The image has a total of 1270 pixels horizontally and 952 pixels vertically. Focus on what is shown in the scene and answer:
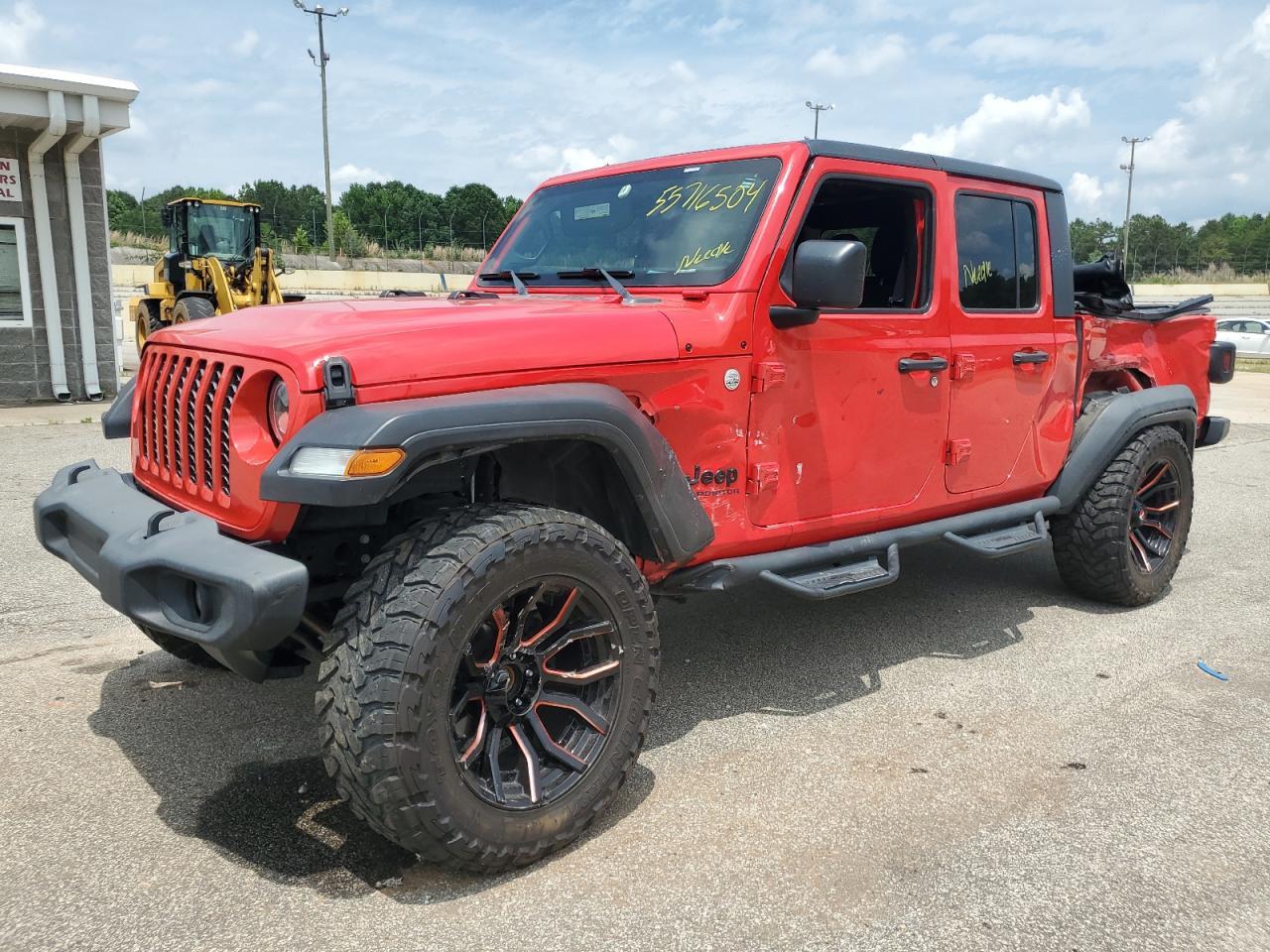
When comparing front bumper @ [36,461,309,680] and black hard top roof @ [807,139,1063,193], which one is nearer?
front bumper @ [36,461,309,680]

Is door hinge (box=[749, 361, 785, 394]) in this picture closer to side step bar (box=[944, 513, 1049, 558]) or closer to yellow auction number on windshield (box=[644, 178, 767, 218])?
yellow auction number on windshield (box=[644, 178, 767, 218])

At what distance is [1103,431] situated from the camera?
4.76 m

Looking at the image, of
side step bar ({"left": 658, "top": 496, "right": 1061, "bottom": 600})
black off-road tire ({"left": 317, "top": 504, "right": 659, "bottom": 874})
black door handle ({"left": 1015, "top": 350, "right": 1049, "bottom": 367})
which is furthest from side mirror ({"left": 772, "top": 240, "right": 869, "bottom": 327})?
black door handle ({"left": 1015, "top": 350, "right": 1049, "bottom": 367})

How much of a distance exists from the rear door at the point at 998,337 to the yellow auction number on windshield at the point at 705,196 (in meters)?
1.03

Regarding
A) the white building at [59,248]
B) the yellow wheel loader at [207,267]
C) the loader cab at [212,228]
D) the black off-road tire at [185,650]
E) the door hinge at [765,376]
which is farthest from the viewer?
the loader cab at [212,228]

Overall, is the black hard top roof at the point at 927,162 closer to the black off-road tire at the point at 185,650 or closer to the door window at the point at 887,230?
the door window at the point at 887,230

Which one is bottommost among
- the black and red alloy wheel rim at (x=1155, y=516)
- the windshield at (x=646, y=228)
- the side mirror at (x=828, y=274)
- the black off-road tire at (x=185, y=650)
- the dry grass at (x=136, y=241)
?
the black off-road tire at (x=185, y=650)

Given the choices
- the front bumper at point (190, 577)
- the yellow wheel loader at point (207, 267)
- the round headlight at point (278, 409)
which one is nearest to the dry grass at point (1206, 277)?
the yellow wheel loader at point (207, 267)

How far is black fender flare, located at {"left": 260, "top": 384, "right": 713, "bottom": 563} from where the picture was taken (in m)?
2.39

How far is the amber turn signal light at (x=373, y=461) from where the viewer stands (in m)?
2.38

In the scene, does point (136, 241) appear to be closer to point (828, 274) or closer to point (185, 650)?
point (185, 650)

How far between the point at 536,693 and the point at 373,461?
2.73 feet

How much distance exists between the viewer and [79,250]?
1266 centimetres

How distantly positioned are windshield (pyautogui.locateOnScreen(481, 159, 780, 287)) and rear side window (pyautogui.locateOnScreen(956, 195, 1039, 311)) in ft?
3.47
